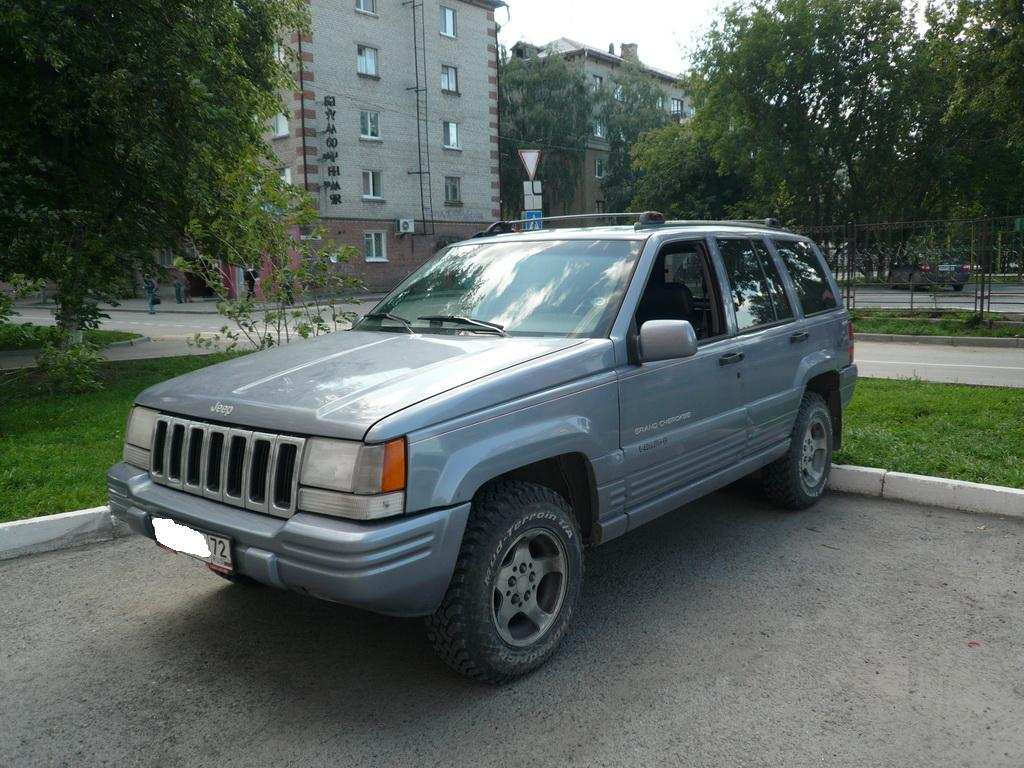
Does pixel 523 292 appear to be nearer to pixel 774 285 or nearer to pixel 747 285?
pixel 747 285

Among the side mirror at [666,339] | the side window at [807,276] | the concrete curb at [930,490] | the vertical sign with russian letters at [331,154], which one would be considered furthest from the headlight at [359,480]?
the vertical sign with russian letters at [331,154]

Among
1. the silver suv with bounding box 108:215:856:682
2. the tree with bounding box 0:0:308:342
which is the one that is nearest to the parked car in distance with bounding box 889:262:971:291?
the tree with bounding box 0:0:308:342

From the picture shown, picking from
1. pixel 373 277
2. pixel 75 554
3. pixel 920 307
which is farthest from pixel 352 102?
pixel 75 554

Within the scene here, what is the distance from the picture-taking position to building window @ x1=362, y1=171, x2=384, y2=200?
36062mm

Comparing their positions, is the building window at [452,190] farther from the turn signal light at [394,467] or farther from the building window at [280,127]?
the turn signal light at [394,467]

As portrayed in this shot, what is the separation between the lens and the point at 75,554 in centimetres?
494

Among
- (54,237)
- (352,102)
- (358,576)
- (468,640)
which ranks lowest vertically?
(468,640)

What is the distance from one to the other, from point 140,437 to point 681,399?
2.49 meters

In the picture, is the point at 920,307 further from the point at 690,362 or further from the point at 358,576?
the point at 358,576

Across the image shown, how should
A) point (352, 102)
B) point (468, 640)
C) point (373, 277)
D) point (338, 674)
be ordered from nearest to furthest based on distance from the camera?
point (468, 640), point (338, 674), point (352, 102), point (373, 277)

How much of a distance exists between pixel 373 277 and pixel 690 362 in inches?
1351

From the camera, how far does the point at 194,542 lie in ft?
10.9

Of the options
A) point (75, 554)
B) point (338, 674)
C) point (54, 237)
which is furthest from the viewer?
point (54, 237)

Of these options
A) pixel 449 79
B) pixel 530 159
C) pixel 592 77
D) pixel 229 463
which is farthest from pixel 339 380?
pixel 592 77
